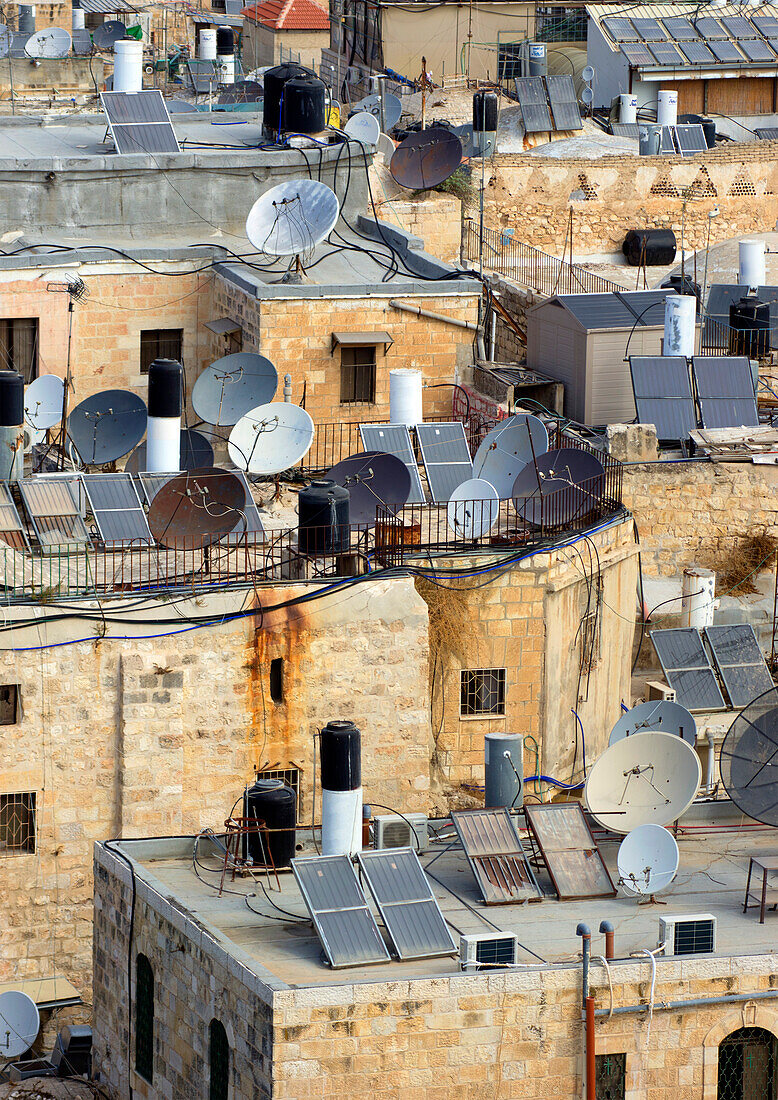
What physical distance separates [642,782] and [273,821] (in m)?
4.79

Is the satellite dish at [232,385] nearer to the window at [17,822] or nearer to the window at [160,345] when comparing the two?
the window at [160,345]

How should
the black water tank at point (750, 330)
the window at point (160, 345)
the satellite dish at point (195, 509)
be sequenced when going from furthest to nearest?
1. the black water tank at point (750, 330)
2. the window at point (160, 345)
3. the satellite dish at point (195, 509)

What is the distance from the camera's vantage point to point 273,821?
3222 cm

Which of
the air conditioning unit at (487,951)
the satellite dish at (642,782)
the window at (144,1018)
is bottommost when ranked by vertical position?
the window at (144,1018)

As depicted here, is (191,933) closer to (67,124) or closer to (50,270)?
(50,270)

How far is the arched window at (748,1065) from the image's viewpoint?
28453 millimetres

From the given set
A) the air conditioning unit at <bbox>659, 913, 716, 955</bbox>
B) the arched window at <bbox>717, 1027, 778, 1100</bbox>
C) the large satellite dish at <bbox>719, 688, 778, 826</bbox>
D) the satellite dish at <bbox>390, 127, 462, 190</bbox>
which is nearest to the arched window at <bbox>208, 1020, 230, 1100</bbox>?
the air conditioning unit at <bbox>659, 913, 716, 955</bbox>

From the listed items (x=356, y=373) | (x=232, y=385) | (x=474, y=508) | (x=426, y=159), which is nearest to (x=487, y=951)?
(x=474, y=508)

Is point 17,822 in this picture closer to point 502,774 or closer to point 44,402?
point 502,774

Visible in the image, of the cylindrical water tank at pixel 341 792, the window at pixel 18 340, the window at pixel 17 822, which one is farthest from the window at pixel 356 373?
the cylindrical water tank at pixel 341 792

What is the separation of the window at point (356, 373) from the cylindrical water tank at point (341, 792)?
16.6 meters

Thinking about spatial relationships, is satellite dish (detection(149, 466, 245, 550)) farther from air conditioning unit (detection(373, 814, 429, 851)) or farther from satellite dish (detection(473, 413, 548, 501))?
air conditioning unit (detection(373, 814, 429, 851))

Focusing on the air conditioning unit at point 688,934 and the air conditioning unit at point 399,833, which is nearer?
the air conditioning unit at point 688,934

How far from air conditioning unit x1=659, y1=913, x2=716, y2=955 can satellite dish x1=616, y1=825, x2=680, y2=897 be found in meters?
1.90
